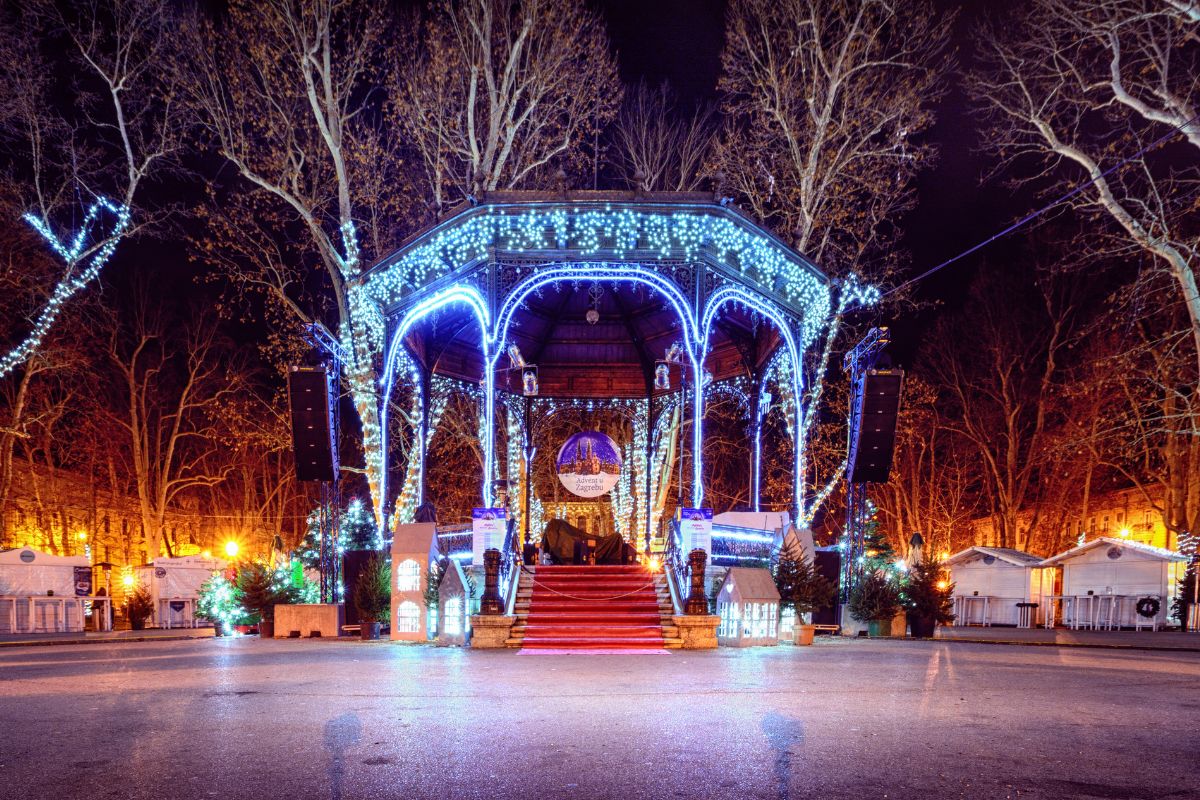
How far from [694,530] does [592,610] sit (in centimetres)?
207

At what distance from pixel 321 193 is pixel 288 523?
30467 millimetres

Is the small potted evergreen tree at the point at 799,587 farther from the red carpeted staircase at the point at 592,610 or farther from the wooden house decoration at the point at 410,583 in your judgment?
the wooden house decoration at the point at 410,583

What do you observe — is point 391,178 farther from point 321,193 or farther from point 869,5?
point 869,5

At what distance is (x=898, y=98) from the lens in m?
19.4

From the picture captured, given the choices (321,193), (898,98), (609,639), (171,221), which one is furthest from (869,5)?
(171,221)

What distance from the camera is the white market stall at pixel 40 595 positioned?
22.1 metres

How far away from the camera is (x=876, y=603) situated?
1591cm

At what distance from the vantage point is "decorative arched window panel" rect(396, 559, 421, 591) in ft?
45.2

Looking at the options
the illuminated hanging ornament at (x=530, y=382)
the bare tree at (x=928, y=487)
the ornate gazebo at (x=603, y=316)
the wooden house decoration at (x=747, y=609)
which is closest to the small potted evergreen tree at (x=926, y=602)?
the ornate gazebo at (x=603, y=316)

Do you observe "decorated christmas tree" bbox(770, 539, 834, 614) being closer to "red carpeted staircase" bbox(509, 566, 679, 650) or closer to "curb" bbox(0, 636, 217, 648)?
"red carpeted staircase" bbox(509, 566, 679, 650)

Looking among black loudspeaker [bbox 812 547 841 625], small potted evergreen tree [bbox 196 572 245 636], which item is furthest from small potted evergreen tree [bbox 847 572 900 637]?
small potted evergreen tree [bbox 196 572 245 636]

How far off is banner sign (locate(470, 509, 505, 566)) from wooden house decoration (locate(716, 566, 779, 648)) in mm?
3675

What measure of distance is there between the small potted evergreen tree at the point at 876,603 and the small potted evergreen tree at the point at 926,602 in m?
0.25

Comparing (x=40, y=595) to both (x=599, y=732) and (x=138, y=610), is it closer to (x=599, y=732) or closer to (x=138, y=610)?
(x=138, y=610)
